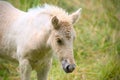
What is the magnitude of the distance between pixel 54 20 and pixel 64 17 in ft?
0.69

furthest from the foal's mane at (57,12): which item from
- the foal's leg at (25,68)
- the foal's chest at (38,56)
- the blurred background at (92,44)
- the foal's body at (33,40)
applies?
the blurred background at (92,44)

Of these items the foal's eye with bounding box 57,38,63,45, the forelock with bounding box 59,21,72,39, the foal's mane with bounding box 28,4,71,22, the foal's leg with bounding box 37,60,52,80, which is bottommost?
the foal's leg with bounding box 37,60,52,80

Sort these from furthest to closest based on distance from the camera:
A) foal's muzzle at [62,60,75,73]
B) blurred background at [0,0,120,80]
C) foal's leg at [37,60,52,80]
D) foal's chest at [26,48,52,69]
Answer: blurred background at [0,0,120,80] < foal's leg at [37,60,52,80] < foal's chest at [26,48,52,69] < foal's muzzle at [62,60,75,73]

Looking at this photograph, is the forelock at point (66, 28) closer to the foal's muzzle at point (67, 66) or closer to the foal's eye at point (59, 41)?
the foal's eye at point (59, 41)

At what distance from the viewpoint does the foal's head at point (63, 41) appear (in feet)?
19.1

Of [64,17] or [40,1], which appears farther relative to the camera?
[40,1]

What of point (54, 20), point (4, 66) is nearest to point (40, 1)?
point (4, 66)

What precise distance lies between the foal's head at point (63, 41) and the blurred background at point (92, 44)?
1518 mm

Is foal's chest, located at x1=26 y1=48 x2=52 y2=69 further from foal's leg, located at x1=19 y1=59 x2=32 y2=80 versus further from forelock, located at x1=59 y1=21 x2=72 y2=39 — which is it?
forelock, located at x1=59 y1=21 x2=72 y2=39

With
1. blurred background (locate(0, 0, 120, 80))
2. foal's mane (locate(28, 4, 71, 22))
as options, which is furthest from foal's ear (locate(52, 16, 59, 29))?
blurred background (locate(0, 0, 120, 80))

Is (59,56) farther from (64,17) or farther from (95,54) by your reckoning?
(95,54)

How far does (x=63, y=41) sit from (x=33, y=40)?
21.2 inches

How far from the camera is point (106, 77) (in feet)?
24.0

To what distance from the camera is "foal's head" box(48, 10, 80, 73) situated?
5.81 meters
